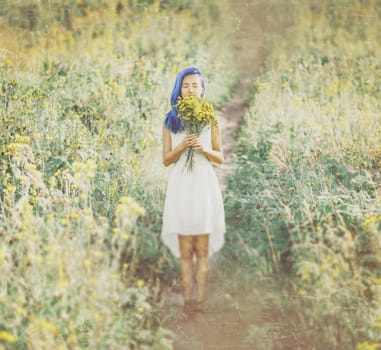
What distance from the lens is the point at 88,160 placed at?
2863mm

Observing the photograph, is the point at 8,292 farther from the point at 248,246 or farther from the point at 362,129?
the point at 362,129

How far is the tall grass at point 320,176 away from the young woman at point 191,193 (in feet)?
1.49

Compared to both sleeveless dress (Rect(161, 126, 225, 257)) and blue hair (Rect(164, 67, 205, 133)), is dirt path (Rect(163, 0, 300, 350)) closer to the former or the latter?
sleeveless dress (Rect(161, 126, 225, 257))

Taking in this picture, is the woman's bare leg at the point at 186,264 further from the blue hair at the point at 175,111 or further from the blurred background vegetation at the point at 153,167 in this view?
the blue hair at the point at 175,111

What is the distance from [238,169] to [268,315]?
6.06 ft

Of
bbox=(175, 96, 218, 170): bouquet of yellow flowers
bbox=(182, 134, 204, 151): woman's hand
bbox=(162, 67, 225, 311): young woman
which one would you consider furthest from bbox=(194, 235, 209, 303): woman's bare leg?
bbox=(182, 134, 204, 151): woman's hand

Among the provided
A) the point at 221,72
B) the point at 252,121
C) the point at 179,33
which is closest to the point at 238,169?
the point at 252,121

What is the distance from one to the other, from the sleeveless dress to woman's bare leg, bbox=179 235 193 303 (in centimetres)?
9

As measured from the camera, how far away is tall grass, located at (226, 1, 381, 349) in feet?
9.89

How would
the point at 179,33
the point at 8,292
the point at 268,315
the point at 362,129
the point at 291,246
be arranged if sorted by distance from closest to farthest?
1. the point at 8,292
2. the point at 268,315
3. the point at 291,246
4. the point at 362,129
5. the point at 179,33

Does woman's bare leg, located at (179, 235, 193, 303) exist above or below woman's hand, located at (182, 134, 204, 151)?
below

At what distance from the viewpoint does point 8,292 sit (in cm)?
264

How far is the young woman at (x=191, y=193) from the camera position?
3203 mm

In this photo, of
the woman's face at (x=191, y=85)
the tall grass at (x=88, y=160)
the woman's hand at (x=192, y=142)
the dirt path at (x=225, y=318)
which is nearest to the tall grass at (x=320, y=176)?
the dirt path at (x=225, y=318)
